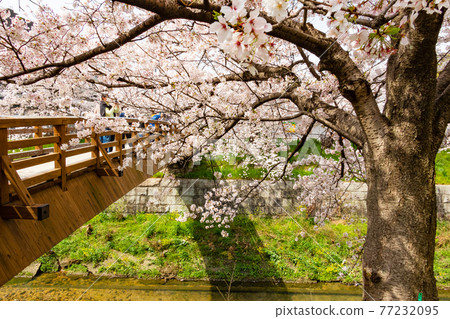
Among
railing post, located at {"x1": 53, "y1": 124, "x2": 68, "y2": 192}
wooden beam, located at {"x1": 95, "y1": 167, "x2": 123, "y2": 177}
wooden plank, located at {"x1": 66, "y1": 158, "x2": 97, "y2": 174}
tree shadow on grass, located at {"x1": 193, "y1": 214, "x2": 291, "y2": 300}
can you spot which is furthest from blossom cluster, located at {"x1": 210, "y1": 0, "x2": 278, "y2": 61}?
tree shadow on grass, located at {"x1": 193, "y1": 214, "x2": 291, "y2": 300}

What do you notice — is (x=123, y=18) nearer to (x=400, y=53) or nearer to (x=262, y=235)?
(x=400, y=53)

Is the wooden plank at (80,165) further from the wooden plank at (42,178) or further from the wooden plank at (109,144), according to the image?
the wooden plank at (109,144)

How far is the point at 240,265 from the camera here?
28.9ft

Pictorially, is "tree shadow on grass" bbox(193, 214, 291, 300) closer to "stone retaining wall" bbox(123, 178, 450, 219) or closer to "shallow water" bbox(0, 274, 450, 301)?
"shallow water" bbox(0, 274, 450, 301)

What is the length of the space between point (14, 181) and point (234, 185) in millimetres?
8888

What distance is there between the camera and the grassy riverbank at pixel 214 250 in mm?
8570

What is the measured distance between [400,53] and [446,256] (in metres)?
10.2

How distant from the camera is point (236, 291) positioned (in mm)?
7977

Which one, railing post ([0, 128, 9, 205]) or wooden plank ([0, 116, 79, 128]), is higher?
wooden plank ([0, 116, 79, 128])

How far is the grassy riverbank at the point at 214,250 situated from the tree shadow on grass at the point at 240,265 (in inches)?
1.2

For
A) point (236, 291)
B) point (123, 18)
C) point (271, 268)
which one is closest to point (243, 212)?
point (271, 268)

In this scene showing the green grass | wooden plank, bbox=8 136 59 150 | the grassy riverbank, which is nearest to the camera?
wooden plank, bbox=8 136 59 150

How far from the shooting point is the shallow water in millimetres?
7570

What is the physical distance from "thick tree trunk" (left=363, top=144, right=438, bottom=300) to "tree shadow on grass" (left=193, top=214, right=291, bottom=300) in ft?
20.4
